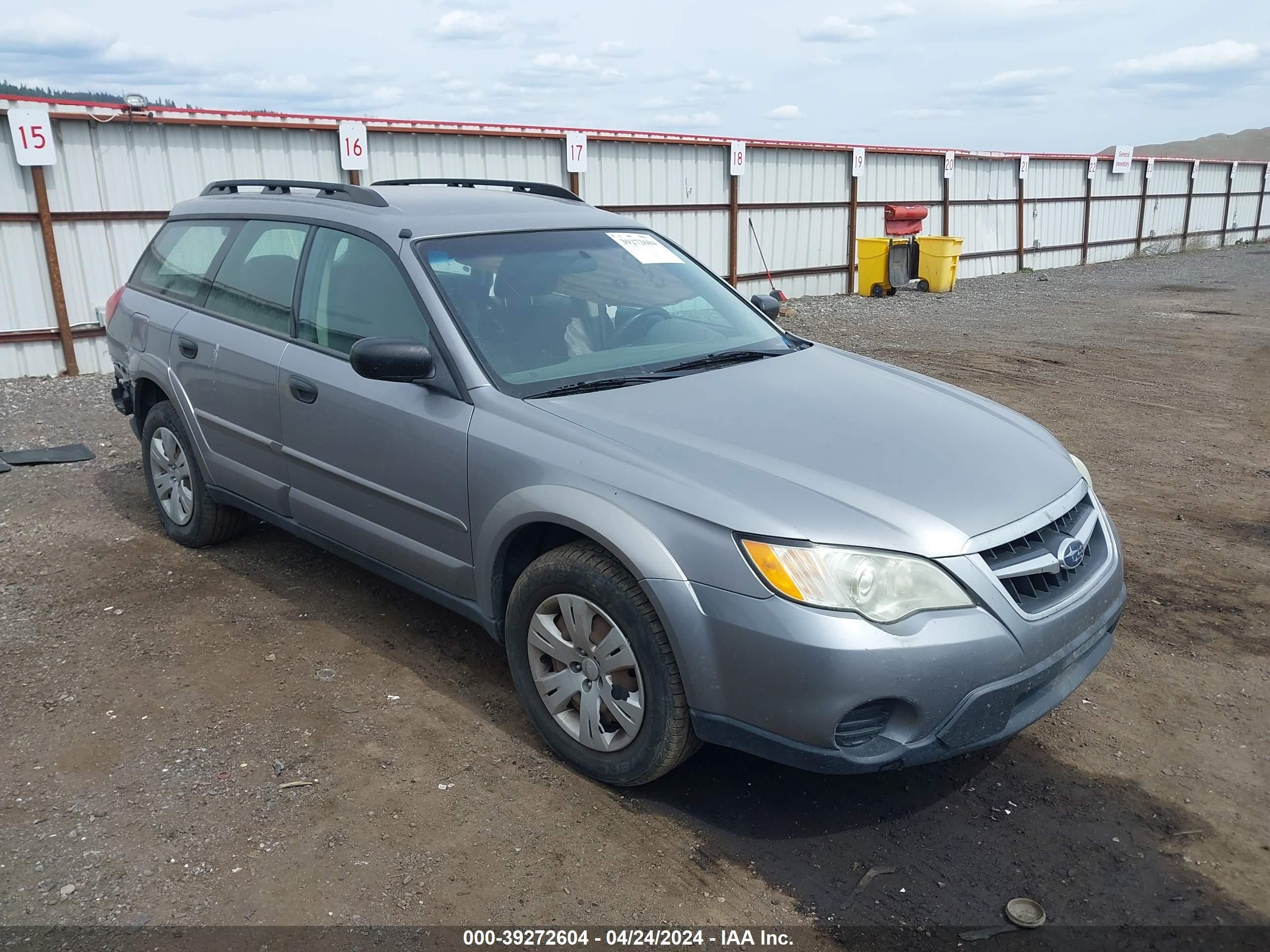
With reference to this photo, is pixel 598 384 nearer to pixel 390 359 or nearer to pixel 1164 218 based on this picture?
pixel 390 359

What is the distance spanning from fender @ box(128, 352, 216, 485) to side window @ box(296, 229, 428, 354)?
1.01 metres

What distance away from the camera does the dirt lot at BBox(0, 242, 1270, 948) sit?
110 inches

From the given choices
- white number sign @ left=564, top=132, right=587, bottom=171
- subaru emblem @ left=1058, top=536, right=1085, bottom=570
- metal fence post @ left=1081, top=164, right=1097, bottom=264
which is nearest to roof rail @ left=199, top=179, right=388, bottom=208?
subaru emblem @ left=1058, top=536, right=1085, bottom=570

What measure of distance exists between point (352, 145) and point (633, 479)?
36.7 ft

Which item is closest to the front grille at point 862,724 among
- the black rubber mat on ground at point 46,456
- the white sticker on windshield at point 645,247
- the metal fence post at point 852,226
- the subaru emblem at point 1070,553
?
the subaru emblem at point 1070,553

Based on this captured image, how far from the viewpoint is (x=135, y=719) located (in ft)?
12.3

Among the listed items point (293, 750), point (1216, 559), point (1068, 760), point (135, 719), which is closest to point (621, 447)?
Answer: point (293, 750)

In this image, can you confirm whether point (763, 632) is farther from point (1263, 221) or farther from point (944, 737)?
point (1263, 221)

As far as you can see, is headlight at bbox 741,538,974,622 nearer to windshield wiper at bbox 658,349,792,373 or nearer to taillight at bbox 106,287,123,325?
windshield wiper at bbox 658,349,792,373

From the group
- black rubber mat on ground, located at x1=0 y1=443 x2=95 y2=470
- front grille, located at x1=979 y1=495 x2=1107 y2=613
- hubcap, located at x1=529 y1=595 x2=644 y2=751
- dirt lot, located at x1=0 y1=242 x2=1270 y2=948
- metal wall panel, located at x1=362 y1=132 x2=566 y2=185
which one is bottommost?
dirt lot, located at x1=0 y1=242 x2=1270 y2=948

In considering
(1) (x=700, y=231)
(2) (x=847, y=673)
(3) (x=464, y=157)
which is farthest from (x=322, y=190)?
(1) (x=700, y=231)

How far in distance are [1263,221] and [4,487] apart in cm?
4657

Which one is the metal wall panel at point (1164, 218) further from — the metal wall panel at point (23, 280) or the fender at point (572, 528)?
the fender at point (572, 528)

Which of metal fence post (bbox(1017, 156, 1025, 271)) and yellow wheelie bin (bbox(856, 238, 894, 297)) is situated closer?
yellow wheelie bin (bbox(856, 238, 894, 297))
